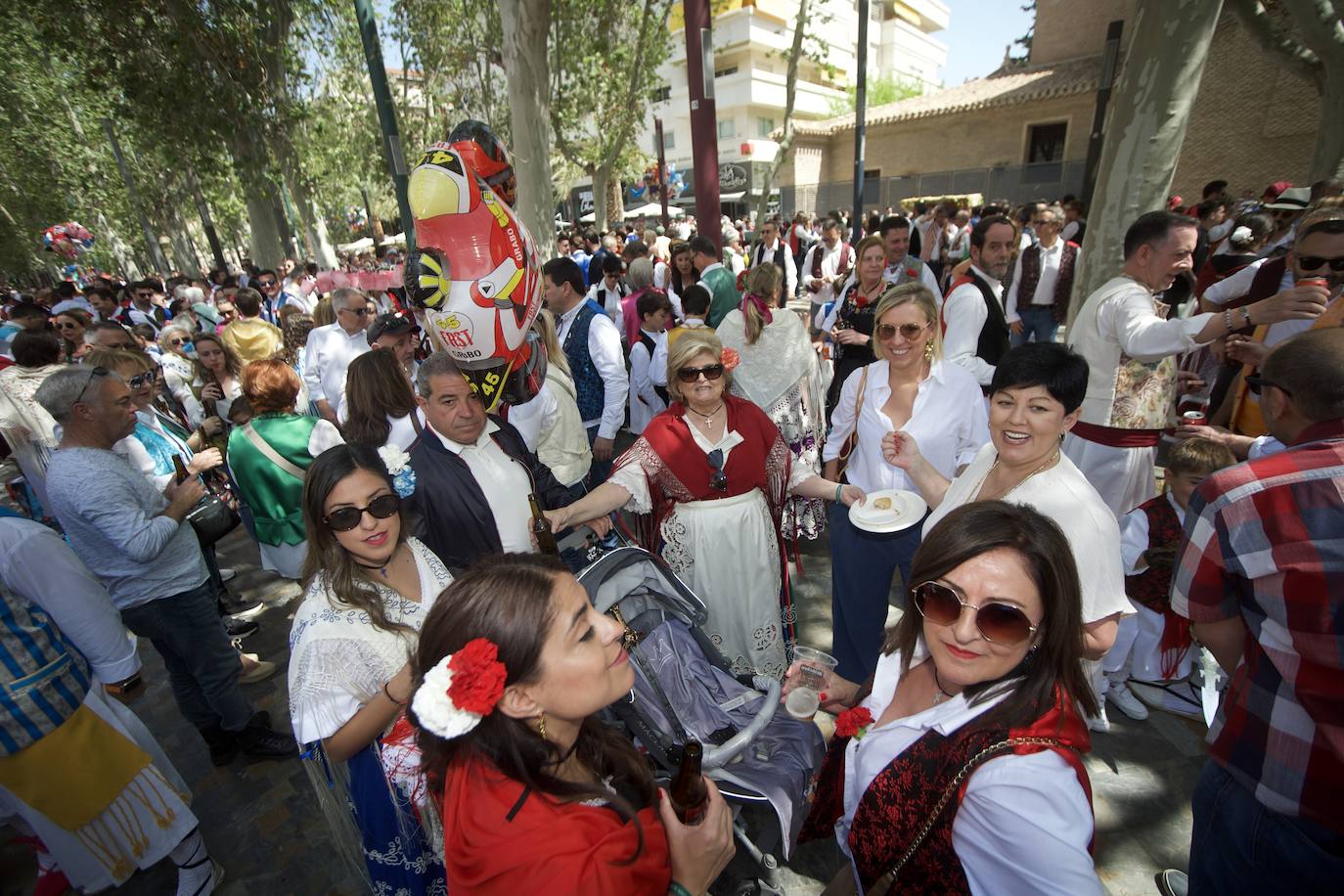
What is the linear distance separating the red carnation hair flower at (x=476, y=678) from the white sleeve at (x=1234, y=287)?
576cm

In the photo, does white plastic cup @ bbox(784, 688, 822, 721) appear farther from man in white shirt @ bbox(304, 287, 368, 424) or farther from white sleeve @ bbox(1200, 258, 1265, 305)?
white sleeve @ bbox(1200, 258, 1265, 305)

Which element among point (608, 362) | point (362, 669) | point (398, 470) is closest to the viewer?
point (362, 669)

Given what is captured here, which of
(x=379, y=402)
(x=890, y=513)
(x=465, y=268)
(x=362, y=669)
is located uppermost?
(x=465, y=268)

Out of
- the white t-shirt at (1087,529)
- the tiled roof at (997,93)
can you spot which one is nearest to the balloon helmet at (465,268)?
the white t-shirt at (1087,529)

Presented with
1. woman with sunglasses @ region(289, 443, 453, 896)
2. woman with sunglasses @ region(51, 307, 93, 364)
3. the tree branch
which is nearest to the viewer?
woman with sunglasses @ region(289, 443, 453, 896)

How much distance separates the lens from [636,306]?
5.66 meters

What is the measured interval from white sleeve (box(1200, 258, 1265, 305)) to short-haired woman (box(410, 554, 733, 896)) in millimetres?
5441

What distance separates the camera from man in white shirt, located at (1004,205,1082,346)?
22.7 ft

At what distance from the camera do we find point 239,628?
4441 millimetres

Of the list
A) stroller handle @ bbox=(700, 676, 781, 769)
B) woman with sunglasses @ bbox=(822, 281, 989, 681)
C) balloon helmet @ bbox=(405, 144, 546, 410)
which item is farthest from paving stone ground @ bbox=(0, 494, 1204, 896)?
balloon helmet @ bbox=(405, 144, 546, 410)

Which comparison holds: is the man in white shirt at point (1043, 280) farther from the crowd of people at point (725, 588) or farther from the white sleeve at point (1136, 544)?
the white sleeve at point (1136, 544)

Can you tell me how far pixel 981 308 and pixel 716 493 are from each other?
2560 millimetres

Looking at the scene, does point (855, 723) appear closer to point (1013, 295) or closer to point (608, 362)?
point (608, 362)

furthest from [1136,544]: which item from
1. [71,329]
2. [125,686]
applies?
[71,329]
